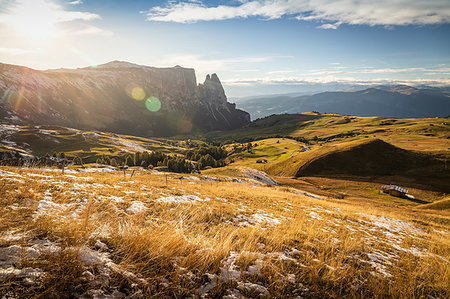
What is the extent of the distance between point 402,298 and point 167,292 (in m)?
4.71

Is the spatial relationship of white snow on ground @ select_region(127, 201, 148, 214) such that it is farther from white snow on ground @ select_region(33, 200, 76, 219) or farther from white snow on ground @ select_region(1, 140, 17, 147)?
white snow on ground @ select_region(1, 140, 17, 147)

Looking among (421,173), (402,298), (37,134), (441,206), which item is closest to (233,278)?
(402,298)

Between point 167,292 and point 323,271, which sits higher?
point 167,292

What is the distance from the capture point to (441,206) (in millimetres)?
40062

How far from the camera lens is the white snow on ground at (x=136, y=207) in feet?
32.6

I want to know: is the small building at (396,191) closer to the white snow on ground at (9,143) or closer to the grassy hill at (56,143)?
the grassy hill at (56,143)

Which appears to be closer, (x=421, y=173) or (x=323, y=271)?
(x=323, y=271)

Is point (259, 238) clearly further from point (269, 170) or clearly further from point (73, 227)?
point (269, 170)

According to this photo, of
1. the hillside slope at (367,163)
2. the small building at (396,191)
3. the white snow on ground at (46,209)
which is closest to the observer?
the white snow on ground at (46,209)

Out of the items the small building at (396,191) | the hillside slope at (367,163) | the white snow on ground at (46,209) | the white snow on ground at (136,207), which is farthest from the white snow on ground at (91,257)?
the hillside slope at (367,163)

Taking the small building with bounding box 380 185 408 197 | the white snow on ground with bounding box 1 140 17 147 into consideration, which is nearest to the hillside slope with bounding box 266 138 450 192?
the small building with bounding box 380 185 408 197

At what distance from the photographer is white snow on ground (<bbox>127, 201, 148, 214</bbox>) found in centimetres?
993

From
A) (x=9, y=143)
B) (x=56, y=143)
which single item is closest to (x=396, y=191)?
(x=56, y=143)

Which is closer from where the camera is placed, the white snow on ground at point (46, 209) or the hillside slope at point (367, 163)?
the white snow on ground at point (46, 209)
